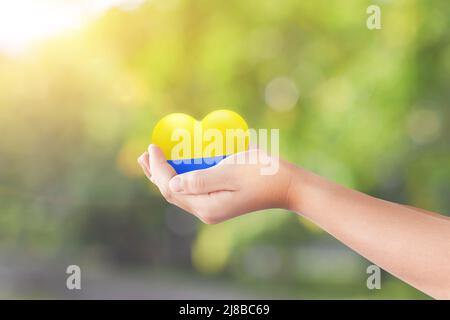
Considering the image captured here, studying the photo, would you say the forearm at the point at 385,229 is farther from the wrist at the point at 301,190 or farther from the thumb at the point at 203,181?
the thumb at the point at 203,181

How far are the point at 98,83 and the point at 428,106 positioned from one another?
0.85 meters

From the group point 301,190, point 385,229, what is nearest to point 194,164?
point 301,190

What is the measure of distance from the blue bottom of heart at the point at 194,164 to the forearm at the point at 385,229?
6.1 inches

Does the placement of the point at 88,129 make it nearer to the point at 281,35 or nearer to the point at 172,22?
the point at 172,22

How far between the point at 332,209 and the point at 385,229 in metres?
0.10

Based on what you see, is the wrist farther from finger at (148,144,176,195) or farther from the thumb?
finger at (148,144,176,195)

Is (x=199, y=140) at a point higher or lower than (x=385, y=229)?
higher

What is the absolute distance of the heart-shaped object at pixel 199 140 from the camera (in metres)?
1.11

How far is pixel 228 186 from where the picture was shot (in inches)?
41.9

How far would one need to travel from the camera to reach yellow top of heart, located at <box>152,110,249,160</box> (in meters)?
1.11

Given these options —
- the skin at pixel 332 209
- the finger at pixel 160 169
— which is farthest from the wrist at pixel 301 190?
the finger at pixel 160 169

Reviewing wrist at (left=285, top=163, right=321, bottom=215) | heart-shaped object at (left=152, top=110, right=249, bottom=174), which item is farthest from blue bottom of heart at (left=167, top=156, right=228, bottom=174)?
wrist at (left=285, top=163, right=321, bottom=215)

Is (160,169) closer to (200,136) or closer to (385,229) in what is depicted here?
(200,136)

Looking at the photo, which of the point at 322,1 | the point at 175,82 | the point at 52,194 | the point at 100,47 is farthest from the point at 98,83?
the point at 322,1
